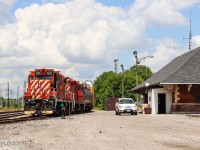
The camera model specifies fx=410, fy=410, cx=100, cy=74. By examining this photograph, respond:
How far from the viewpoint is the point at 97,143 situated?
12969 mm

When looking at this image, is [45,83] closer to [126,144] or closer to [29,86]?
[29,86]

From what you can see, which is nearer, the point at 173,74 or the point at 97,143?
the point at 97,143

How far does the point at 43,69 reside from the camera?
33.9m

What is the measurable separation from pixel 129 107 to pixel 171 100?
4959mm

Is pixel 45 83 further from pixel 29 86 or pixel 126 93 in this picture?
pixel 126 93

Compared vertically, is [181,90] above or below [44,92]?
above

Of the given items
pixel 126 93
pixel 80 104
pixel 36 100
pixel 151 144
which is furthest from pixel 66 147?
pixel 126 93

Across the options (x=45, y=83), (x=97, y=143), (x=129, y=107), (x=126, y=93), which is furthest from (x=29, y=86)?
(x=126, y=93)

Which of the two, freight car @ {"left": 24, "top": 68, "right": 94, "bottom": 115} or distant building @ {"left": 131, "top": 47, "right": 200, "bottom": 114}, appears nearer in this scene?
freight car @ {"left": 24, "top": 68, "right": 94, "bottom": 115}

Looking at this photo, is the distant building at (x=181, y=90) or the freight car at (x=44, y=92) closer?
the freight car at (x=44, y=92)

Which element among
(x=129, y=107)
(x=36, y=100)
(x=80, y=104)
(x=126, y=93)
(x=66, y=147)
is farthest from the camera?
(x=126, y=93)

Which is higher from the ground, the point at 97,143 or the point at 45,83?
the point at 45,83

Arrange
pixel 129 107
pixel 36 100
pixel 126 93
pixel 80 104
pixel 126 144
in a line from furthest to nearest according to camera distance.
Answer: pixel 126 93 < pixel 80 104 < pixel 129 107 < pixel 36 100 < pixel 126 144

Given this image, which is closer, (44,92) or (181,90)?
(44,92)
